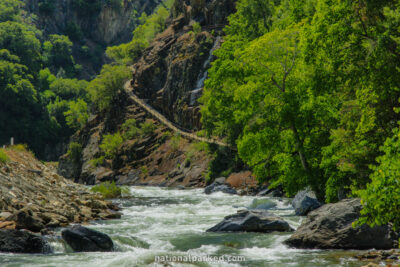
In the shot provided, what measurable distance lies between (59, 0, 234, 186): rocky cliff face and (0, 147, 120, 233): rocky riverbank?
2655 centimetres

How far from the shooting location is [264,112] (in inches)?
899

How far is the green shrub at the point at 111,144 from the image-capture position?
7581 cm

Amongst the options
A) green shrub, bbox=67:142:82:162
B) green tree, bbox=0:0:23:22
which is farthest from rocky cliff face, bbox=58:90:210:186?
green tree, bbox=0:0:23:22

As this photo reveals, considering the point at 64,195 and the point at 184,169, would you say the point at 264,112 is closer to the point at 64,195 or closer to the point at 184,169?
the point at 64,195

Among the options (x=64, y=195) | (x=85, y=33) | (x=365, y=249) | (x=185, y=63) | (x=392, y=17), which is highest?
(x=85, y=33)

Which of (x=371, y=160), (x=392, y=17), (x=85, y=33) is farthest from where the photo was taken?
(x=85, y=33)

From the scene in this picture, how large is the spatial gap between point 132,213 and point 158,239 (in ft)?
31.8

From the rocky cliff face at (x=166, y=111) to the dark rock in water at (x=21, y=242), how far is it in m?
37.1

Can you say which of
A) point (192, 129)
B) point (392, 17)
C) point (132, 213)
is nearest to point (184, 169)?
point (192, 129)

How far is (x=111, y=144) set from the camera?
76062mm

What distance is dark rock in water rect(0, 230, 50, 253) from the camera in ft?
49.8

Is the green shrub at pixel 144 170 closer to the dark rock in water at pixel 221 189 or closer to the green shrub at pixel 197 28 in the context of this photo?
the dark rock in water at pixel 221 189

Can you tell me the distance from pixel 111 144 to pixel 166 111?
38.2ft

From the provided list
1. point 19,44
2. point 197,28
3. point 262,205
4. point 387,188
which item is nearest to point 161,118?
point 197,28
